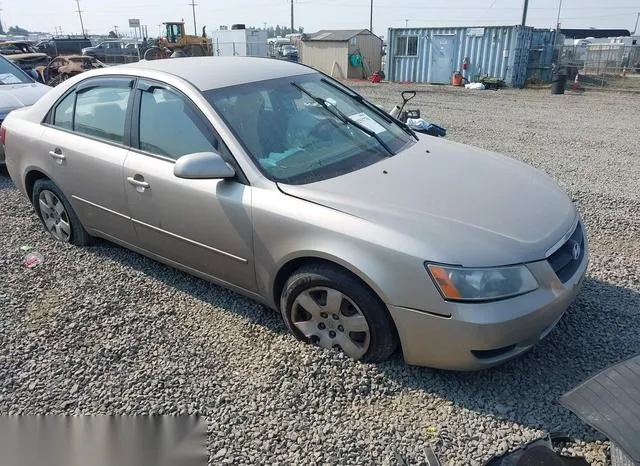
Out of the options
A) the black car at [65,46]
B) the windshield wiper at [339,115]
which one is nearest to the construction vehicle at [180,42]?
the black car at [65,46]

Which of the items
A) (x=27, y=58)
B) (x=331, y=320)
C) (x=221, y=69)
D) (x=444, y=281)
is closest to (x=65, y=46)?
(x=27, y=58)

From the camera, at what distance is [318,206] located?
8.92 feet

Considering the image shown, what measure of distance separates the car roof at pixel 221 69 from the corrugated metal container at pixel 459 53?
18541 mm

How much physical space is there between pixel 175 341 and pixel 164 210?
0.85 metres

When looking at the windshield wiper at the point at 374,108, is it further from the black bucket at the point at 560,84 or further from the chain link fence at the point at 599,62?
the chain link fence at the point at 599,62

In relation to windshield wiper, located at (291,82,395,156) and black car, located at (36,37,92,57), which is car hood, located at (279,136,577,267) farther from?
black car, located at (36,37,92,57)

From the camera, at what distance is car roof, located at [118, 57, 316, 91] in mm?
3363

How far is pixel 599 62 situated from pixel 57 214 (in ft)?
75.7

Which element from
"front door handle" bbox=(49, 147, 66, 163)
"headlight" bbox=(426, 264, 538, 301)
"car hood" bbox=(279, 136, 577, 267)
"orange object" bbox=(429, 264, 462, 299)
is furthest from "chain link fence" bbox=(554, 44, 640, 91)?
"orange object" bbox=(429, 264, 462, 299)

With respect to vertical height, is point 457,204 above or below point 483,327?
above

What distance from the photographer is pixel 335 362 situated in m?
2.86

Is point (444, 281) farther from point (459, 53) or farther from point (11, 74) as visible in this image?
point (459, 53)

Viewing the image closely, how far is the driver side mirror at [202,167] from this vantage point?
2.83 m

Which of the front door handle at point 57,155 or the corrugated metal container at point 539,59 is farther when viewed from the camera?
the corrugated metal container at point 539,59
